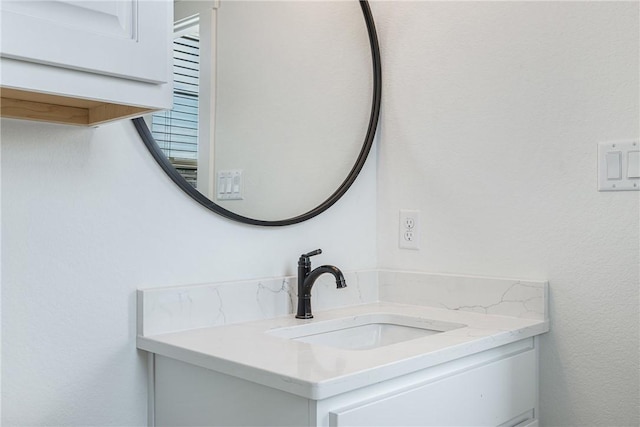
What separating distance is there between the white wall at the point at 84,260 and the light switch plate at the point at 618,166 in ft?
3.06

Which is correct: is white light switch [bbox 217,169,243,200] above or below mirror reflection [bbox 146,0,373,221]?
below

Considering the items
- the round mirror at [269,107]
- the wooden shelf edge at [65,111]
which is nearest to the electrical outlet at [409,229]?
the round mirror at [269,107]

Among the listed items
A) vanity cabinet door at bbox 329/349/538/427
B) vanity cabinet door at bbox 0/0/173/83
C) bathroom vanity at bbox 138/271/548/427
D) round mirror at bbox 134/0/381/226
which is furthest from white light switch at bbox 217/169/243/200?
vanity cabinet door at bbox 329/349/538/427

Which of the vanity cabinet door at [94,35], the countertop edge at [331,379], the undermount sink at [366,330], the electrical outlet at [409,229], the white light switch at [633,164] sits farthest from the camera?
the electrical outlet at [409,229]

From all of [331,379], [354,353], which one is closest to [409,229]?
[354,353]

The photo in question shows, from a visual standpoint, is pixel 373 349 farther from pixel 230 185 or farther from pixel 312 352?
pixel 230 185

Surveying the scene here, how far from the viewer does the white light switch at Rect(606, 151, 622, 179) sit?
4.76 feet

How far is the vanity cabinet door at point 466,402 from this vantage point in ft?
3.66

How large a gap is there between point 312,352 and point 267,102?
72cm

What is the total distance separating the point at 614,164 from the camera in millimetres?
1459

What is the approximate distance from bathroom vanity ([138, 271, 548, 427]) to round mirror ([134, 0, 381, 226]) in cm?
24

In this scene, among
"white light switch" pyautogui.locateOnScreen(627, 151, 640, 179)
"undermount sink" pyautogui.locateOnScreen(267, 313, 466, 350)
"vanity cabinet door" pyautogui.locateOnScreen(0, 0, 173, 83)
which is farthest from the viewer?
"undermount sink" pyautogui.locateOnScreen(267, 313, 466, 350)

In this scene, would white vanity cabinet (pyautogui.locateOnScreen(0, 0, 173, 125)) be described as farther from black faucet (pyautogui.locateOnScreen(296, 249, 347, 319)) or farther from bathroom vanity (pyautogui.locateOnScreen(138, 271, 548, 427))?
black faucet (pyautogui.locateOnScreen(296, 249, 347, 319))

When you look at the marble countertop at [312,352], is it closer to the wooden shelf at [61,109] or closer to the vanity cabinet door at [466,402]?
the vanity cabinet door at [466,402]
